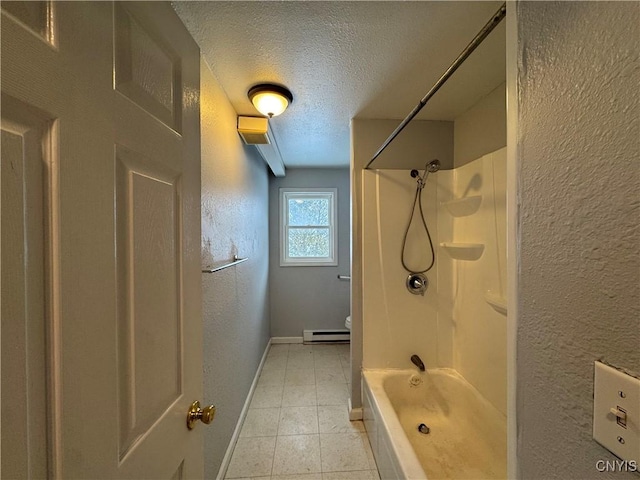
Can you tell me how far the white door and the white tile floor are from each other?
1.21m

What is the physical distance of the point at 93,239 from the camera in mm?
450

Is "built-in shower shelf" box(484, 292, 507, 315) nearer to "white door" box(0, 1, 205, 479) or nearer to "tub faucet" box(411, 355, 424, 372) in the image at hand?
"tub faucet" box(411, 355, 424, 372)

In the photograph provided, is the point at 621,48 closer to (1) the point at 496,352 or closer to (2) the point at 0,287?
(2) the point at 0,287

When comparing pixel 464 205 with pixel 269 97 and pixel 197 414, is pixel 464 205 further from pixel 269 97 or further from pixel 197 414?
pixel 197 414

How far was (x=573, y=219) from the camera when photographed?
0.52 meters

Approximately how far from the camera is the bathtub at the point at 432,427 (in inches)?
53.3

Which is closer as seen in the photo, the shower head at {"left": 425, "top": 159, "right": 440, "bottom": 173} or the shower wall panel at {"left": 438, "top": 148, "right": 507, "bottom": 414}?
the shower wall panel at {"left": 438, "top": 148, "right": 507, "bottom": 414}

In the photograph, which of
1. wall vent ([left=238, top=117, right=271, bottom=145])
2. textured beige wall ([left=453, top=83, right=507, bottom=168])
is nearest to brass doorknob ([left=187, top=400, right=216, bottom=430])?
wall vent ([left=238, top=117, right=271, bottom=145])

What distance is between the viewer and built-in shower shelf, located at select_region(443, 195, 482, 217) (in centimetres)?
171

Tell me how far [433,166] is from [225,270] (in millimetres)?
1616

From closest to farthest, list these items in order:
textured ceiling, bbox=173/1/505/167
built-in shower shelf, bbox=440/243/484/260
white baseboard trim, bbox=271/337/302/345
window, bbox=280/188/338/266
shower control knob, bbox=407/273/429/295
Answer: textured ceiling, bbox=173/1/505/167 < built-in shower shelf, bbox=440/243/484/260 < shower control knob, bbox=407/273/429/295 < white baseboard trim, bbox=271/337/302/345 < window, bbox=280/188/338/266

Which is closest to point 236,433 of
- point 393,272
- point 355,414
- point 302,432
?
point 302,432

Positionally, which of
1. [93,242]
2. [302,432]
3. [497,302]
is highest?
[93,242]

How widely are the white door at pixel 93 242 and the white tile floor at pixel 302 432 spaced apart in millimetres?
1214
